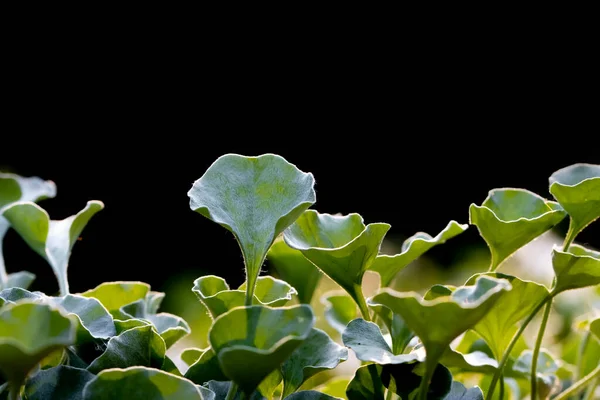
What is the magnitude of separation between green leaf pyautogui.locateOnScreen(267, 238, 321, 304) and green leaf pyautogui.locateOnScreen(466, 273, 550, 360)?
129 mm

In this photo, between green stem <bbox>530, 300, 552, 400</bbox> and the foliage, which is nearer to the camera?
the foliage

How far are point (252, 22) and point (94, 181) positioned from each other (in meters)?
1.05

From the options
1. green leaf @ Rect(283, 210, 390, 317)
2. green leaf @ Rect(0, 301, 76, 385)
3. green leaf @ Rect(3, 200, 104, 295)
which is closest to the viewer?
green leaf @ Rect(0, 301, 76, 385)

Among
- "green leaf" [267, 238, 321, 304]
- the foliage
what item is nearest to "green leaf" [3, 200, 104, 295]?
the foliage

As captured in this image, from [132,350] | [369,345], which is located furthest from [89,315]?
[369,345]

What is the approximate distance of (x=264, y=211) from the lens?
36 centimetres

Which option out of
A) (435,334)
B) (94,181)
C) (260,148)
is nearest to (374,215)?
(260,148)

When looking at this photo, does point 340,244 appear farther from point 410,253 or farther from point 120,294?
point 120,294

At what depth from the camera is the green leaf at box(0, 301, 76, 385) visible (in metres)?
0.26

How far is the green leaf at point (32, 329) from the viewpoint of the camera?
0.87 feet

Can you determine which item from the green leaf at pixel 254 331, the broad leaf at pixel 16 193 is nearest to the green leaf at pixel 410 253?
the green leaf at pixel 254 331

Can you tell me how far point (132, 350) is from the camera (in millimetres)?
350

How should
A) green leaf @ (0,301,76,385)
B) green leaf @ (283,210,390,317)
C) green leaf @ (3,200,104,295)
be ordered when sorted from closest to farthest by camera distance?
green leaf @ (0,301,76,385), green leaf @ (283,210,390,317), green leaf @ (3,200,104,295)

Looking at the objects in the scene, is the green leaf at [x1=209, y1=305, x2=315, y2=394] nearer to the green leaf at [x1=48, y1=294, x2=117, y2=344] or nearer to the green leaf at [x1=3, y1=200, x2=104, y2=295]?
the green leaf at [x1=48, y1=294, x2=117, y2=344]
